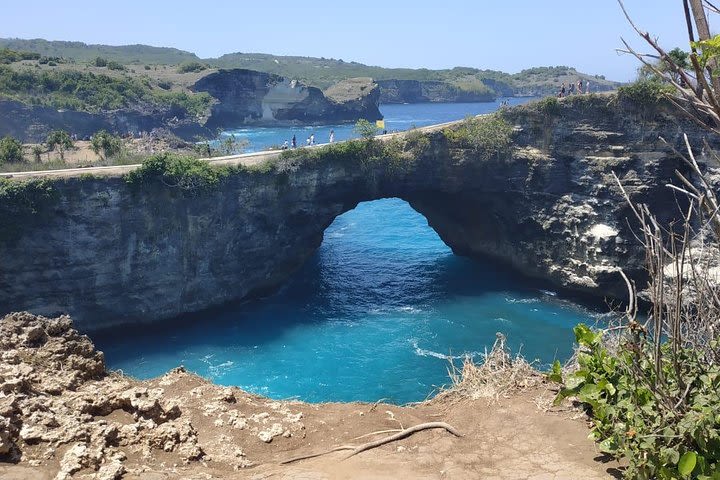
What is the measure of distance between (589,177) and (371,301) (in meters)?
17.6

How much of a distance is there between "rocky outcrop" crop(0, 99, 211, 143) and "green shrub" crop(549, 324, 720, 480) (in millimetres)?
83664

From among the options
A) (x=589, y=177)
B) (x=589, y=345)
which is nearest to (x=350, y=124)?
(x=589, y=177)

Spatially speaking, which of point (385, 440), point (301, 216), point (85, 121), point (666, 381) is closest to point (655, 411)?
point (666, 381)

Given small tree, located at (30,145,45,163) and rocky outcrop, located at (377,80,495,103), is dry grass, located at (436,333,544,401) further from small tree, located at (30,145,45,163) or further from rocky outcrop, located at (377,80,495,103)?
rocky outcrop, located at (377,80,495,103)

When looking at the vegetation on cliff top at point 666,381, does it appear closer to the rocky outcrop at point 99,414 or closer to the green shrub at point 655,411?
the green shrub at point 655,411

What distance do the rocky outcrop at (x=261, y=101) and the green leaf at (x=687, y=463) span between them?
11093 cm

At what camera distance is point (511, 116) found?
44.3 m

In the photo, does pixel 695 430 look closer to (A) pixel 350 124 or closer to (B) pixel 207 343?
(B) pixel 207 343

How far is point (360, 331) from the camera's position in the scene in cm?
3844

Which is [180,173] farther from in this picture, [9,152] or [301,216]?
[9,152]

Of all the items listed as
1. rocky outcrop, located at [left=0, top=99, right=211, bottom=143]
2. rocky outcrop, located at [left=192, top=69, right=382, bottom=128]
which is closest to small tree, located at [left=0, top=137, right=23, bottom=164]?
rocky outcrop, located at [left=0, top=99, right=211, bottom=143]

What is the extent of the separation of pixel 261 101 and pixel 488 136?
8670 cm

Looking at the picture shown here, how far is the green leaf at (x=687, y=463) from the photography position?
806cm

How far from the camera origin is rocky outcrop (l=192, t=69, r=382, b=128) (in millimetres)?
118938
